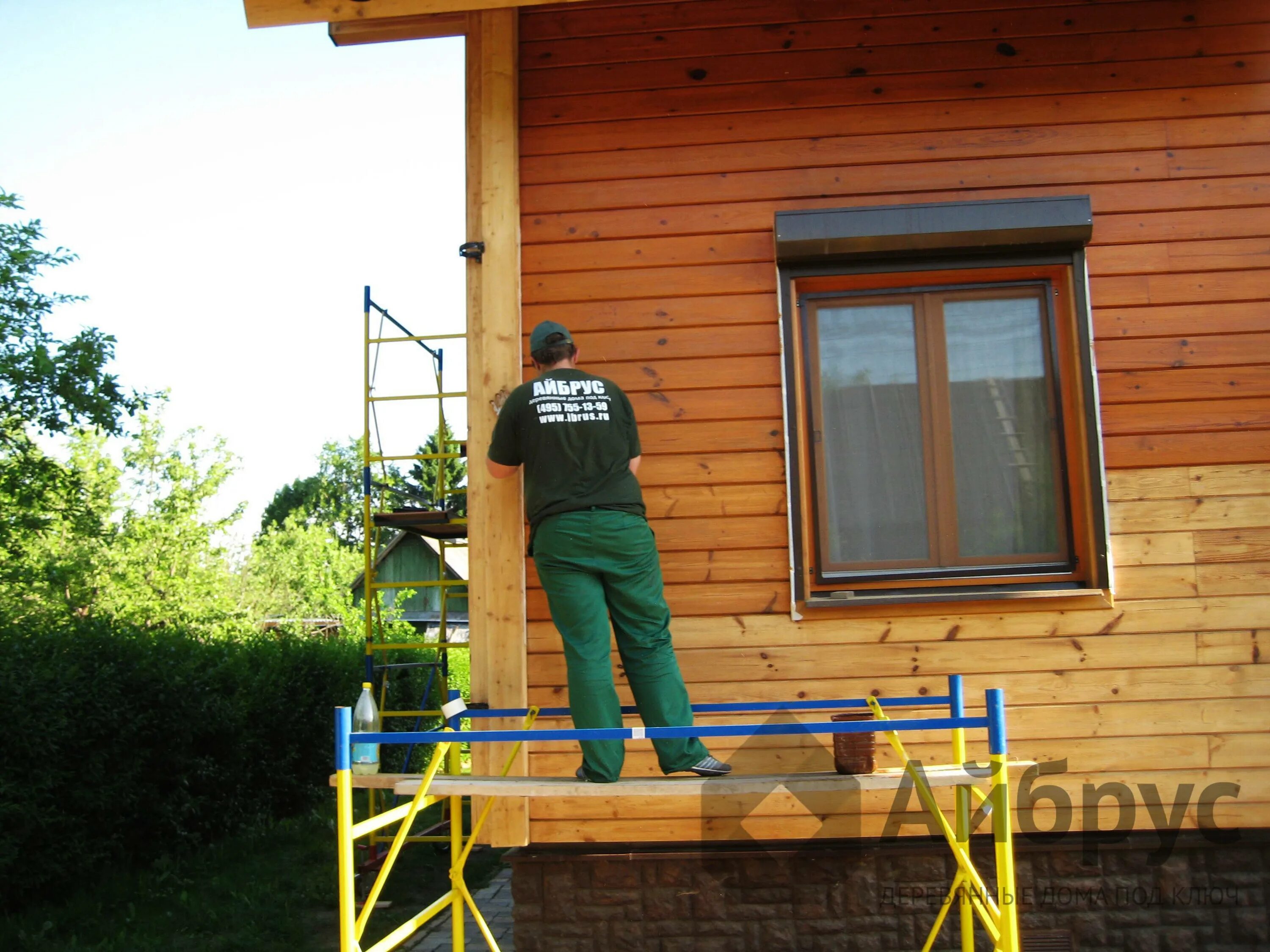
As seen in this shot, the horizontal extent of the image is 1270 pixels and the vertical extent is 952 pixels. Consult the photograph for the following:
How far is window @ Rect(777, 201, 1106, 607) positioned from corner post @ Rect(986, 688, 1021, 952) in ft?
4.11

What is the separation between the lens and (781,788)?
3.11 m

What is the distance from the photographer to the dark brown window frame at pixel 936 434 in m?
4.35

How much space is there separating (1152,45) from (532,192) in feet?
8.85

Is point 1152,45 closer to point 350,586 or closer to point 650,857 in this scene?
point 650,857

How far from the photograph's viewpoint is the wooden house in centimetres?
420

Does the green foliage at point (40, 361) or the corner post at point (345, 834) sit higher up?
the green foliage at point (40, 361)

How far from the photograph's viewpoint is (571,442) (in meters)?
3.57

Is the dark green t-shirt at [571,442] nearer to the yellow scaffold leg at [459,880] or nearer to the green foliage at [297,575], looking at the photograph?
the yellow scaffold leg at [459,880]

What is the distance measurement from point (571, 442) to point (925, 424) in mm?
1689

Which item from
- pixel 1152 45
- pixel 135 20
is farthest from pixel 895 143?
pixel 135 20

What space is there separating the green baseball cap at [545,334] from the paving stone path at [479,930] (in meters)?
2.54

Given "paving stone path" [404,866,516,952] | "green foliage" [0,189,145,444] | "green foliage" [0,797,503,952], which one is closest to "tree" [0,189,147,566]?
"green foliage" [0,189,145,444]

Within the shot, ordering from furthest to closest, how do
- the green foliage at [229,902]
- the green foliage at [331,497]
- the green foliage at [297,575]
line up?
the green foliage at [331,497], the green foliage at [297,575], the green foliage at [229,902]

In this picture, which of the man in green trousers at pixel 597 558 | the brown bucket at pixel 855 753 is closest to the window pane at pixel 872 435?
the brown bucket at pixel 855 753
